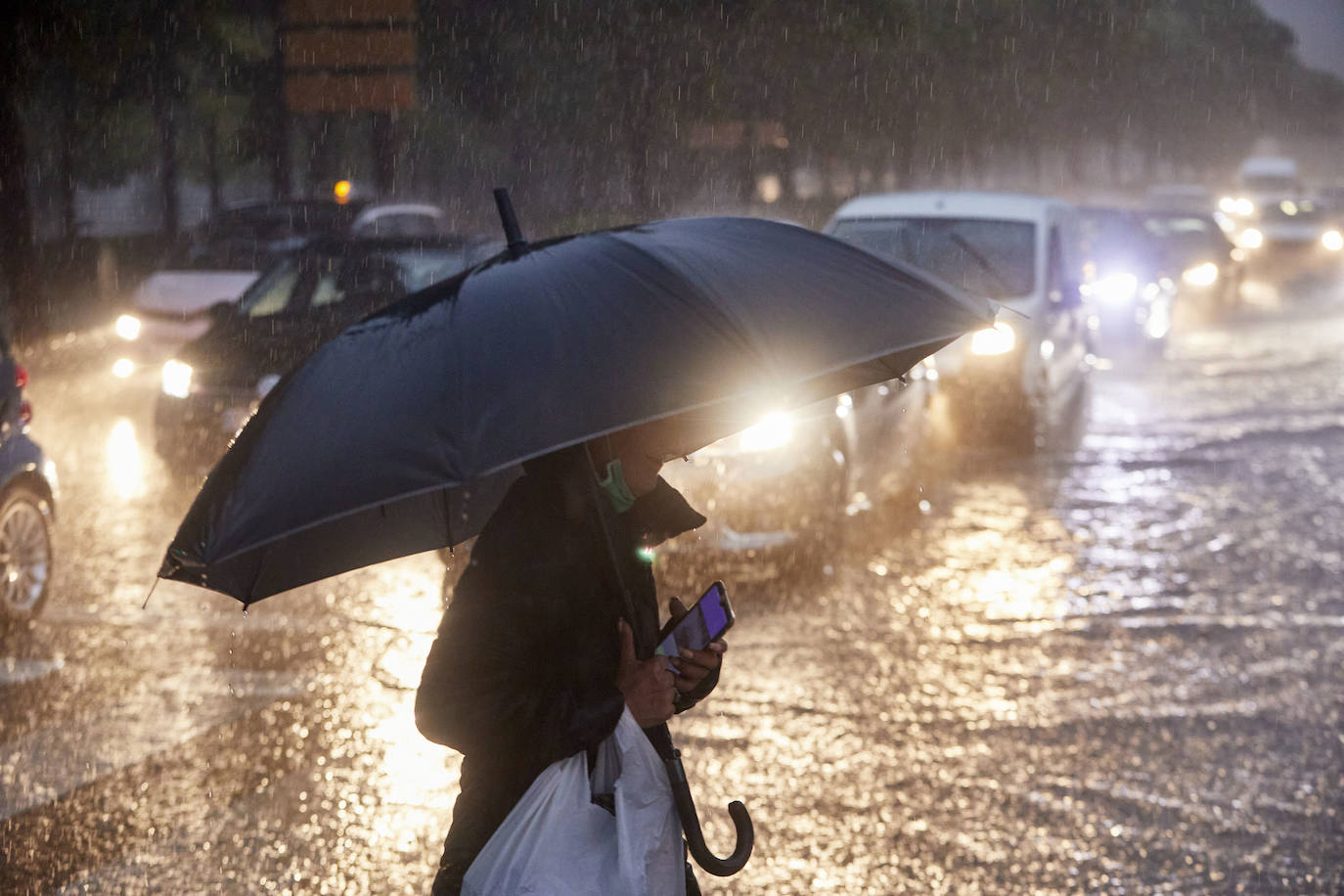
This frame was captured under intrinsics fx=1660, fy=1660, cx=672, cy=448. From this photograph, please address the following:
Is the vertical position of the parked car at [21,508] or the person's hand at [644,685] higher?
the person's hand at [644,685]

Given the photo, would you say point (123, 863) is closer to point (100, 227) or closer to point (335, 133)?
point (335, 133)

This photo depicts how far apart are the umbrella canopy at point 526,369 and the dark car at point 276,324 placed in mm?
6875

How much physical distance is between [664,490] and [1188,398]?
14037 millimetres

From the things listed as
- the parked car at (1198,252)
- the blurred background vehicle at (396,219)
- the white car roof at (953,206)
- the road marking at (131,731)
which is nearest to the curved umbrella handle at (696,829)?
the road marking at (131,731)

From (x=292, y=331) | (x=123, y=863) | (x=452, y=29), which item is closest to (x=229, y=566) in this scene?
(x=123, y=863)

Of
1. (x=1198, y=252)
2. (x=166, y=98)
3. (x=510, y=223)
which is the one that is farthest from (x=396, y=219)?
(x=510, y=223)

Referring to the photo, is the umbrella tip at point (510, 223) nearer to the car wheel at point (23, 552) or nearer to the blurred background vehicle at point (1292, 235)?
the car wheel at point (23, 552)

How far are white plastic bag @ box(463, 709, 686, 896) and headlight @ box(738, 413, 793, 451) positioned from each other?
5.64 meters

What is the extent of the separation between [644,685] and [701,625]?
0.16 m

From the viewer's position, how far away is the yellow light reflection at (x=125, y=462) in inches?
434

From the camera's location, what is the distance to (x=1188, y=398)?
16.1m

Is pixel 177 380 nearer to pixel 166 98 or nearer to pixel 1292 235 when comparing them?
pixel 166 98

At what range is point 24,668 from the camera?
6.94m

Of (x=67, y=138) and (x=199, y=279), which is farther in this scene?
(x=67, y=138)
